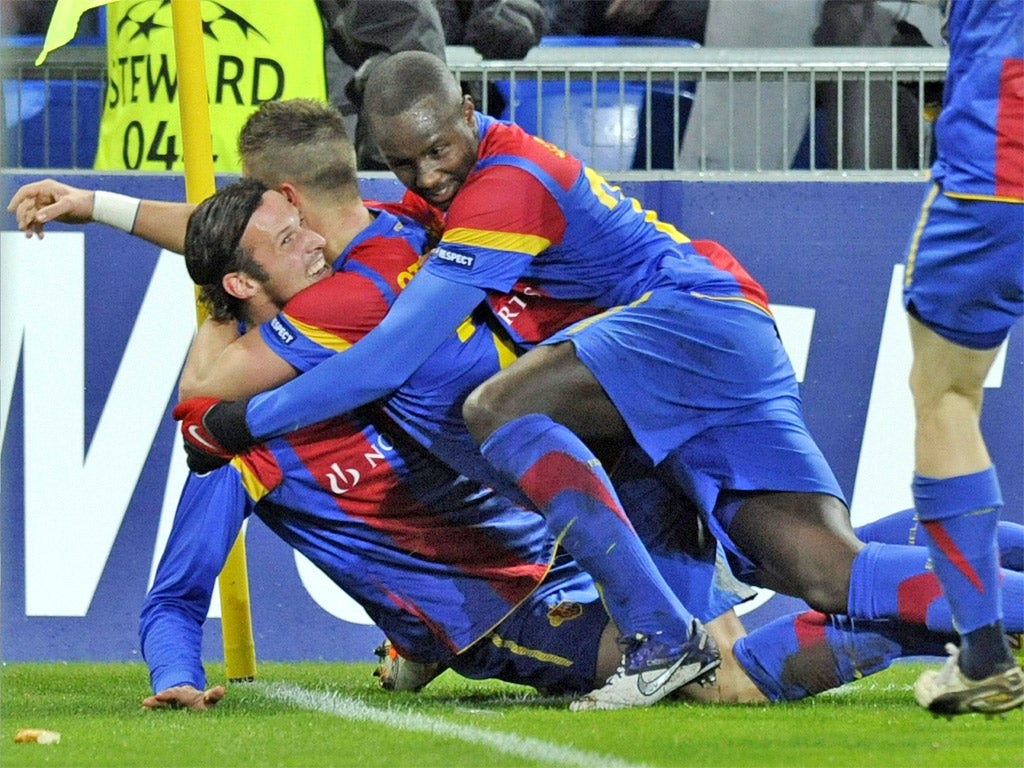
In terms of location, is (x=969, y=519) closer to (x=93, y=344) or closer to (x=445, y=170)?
(x=445, y=170)

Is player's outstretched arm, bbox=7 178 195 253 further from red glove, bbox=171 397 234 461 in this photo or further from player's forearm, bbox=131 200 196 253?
red glove, bbox=171 397 234 461

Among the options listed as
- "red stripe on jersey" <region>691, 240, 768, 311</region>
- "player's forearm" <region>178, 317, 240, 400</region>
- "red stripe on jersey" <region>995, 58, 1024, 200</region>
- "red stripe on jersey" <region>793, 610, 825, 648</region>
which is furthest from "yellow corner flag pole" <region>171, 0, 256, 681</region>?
"red stripe on jersey" <region>995, 58, 1024, 200</region>

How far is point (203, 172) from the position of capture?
16.1ft

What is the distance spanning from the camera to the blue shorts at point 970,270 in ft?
10.6

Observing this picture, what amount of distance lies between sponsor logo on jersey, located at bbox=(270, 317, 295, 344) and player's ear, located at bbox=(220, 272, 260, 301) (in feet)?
0.46

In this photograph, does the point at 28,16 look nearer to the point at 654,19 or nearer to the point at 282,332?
the point at 654,19

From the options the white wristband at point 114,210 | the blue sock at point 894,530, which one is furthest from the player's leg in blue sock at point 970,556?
the white wristband at point 114,210

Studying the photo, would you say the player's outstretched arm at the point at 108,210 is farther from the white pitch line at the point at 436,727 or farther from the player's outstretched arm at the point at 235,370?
the white pitch line at the point at 436,727

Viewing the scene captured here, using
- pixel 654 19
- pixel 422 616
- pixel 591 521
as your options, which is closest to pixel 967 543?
pixel 591 521

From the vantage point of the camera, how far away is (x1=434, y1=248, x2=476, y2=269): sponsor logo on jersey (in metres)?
4.21

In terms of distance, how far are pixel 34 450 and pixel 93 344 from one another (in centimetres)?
37

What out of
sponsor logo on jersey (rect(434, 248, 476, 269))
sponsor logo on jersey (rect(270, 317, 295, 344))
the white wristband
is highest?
sponsor logo on jersey (rect(434, 248, 476, 269))

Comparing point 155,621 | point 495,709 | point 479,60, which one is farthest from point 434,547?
point 479,60

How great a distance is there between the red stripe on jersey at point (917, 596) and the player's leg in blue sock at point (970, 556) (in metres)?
0.58
